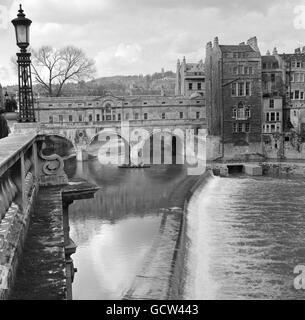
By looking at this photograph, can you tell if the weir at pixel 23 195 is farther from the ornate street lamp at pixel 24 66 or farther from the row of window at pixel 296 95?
the row of window at pixel 296 95

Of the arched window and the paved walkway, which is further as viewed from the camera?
the arched window

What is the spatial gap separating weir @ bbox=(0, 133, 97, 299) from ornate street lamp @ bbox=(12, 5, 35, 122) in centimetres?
81

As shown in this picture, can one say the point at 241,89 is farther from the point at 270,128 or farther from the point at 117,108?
the point at 117,108

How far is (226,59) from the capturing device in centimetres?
5338

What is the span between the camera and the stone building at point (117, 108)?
188 ft

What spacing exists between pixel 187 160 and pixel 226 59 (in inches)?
449

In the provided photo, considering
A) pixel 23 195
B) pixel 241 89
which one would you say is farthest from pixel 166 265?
pixel 241 89

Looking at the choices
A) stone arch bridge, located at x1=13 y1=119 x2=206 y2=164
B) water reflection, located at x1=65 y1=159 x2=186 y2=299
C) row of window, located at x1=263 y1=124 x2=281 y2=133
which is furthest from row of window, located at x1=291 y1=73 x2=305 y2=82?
water reflection, located at x1=65 y1=159 x2=186 y2=299

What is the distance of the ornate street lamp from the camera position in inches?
437

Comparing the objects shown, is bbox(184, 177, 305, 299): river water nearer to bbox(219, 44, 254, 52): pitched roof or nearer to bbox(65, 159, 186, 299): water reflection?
bbox(65, 159, 186, 299): water reflection

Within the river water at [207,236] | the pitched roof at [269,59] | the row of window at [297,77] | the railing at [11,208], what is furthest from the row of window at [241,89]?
the railing at [11,208]

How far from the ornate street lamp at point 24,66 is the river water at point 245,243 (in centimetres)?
772

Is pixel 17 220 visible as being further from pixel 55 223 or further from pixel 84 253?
pixel 84 253

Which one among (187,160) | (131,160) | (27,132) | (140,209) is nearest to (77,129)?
(131,160)
